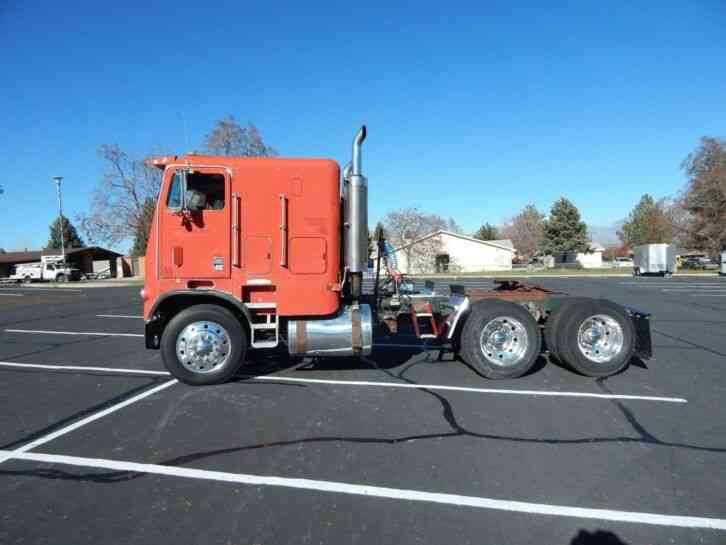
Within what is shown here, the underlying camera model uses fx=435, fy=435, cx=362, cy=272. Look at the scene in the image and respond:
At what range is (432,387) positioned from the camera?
5.72 metres

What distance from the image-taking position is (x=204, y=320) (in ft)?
18.9

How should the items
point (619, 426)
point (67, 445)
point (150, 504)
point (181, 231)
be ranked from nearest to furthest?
1. point (150, 504)
2. point (67, 445)
3. point (619, 426)
4. point (181, 231)

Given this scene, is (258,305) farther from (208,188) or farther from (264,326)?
(208,188)

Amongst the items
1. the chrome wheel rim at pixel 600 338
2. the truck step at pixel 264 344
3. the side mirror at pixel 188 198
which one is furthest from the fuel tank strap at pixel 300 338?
the chrome wheel rim at pixel 600 338

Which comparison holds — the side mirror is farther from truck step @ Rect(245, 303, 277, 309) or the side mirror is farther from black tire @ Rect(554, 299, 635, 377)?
black tire @ Rect(554, 299, 635, 377)

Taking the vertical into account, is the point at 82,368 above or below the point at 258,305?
below

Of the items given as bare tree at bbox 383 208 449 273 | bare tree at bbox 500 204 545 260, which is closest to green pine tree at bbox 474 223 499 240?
bare tree at bbox 500 204 545 260

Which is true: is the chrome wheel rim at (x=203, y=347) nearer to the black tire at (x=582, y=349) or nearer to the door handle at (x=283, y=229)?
the door handle at (x=283, y=229)

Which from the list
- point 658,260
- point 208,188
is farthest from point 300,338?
point 658,260

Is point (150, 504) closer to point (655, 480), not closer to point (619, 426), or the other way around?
point (655, 480)

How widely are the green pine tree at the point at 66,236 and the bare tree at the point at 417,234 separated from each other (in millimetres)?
50643

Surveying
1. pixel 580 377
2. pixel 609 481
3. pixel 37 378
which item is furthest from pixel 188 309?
pixel 580 377

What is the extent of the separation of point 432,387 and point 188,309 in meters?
3.39

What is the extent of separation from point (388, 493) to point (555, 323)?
13.5 feet
